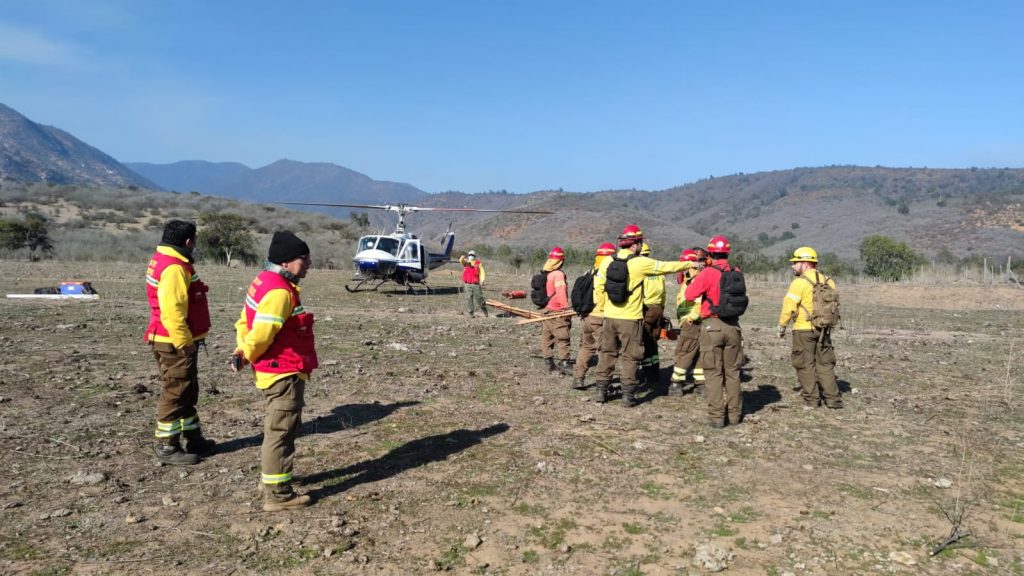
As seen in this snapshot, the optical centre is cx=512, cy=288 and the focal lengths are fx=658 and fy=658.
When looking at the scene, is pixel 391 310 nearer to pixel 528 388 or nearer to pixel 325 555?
pixel 528 388

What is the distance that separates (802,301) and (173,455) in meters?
6.91

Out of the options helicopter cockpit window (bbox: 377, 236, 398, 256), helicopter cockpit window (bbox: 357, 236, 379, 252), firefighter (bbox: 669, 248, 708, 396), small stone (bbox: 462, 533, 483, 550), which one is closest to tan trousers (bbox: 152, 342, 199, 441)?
small stone (bbox: 462, 533, 483, 550)

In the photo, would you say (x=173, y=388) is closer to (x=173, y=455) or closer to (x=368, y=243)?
(x=173, y=455)

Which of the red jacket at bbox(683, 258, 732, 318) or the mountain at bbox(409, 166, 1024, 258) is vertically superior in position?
the mountain at bbox(409, 166, 1024, 258)

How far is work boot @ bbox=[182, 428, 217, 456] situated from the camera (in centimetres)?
570

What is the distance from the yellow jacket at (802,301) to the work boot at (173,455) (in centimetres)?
645

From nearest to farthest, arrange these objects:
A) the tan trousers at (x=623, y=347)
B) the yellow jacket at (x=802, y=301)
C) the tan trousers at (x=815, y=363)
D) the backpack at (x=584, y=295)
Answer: the tan trousers at (x=623, y=347) → the yellow jacket at (x=802, y=301) → the tan trousers at (x=815, y=363) → the backpack at (x=584, y=295)

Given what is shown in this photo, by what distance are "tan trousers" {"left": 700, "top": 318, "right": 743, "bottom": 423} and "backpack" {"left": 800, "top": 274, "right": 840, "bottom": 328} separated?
1238 millimetres

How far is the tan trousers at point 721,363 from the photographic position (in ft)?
23.7

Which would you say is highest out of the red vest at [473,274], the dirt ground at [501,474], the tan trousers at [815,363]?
the red vest at [473,274]

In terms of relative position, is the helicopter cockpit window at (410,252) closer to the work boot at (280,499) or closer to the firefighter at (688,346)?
the firefighter at (688,346)

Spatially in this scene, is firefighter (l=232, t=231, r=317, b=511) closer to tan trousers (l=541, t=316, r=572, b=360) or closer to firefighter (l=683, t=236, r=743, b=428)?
firefighter (l=683, t=236, r=743, b=428)

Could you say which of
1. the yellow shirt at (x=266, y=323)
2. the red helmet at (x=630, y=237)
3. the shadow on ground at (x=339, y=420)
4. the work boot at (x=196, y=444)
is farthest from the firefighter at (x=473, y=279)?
the yellow shirt at (x=266, y=323)

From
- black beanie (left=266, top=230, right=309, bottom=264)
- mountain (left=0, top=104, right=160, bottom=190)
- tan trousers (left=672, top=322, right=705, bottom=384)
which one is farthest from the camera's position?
mountain (left=0, top=104, right=160, bottom=190)
